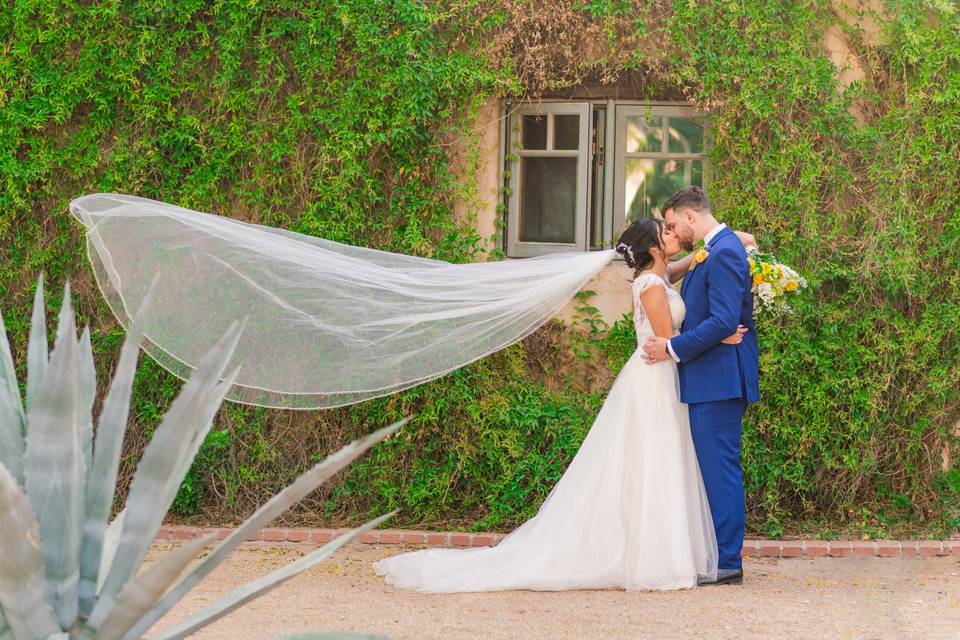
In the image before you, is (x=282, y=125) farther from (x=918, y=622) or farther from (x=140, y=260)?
(x=918, y=622)

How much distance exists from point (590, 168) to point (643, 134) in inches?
17.8

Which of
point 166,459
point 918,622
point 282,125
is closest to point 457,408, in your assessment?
point 282,125

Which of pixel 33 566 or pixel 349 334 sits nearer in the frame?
pixel 33 566

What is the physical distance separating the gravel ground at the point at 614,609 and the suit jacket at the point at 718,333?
1059 mm

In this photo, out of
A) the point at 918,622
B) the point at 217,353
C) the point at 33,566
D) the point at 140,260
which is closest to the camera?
the point at 33,566

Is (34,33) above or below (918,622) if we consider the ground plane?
above

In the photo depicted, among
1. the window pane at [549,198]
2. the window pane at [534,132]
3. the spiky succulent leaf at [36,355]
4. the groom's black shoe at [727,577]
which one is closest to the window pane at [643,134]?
the window pane at [549,198]

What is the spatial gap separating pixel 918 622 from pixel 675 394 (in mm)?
1637

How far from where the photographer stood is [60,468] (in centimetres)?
272

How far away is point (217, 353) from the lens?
2.76m

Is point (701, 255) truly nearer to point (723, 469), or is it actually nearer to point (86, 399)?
point (723, 469)

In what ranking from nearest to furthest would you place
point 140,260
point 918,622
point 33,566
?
point 33,566 < point 918,622 < point 140,260

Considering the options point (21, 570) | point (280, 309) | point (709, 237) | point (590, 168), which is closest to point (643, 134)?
point (590, 168)

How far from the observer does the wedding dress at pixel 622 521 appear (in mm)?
5602
